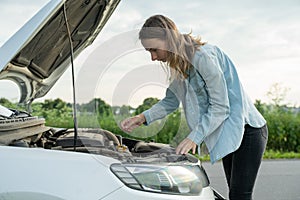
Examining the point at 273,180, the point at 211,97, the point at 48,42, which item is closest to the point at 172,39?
the point at 211,97

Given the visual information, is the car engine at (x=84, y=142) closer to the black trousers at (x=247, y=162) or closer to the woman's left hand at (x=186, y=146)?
the woman's left hand at (x=186, y=146)

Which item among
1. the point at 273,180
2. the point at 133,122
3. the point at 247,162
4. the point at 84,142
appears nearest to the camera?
the point at 84,142

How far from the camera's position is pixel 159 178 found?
2598 mm

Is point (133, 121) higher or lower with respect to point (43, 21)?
lower

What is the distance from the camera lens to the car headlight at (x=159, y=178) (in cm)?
253

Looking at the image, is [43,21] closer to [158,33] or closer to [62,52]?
[158,33]

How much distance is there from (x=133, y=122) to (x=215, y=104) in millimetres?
752

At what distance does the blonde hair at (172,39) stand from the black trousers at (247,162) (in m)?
0.62

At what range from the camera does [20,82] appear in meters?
3.83

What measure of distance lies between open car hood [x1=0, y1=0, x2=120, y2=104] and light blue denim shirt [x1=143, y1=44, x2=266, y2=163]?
835mm

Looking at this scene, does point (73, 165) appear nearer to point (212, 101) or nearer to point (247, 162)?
point (212, 101)

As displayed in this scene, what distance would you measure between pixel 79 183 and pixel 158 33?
3.26 ft

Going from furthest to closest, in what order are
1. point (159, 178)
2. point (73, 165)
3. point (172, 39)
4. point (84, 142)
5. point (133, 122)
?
point (133, 122)
point (84, 142)
point (172, 39)
point (159, 178)
point (73, 165)

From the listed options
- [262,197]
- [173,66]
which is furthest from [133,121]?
[262,197]
